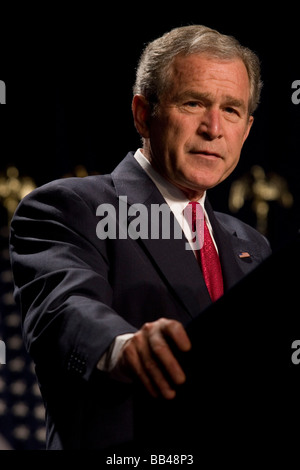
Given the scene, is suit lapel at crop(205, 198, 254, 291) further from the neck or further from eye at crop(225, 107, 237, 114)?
eye at crop(225, 107, 237, 114)

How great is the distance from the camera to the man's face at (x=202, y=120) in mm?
1397

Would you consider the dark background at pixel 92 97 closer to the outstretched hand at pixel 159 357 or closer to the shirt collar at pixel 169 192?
the shirt collar at pixel 169 192

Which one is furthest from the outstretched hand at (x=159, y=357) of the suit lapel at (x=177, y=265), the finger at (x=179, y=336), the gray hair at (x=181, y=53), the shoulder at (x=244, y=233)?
the shoulder at (x=244, y=233)

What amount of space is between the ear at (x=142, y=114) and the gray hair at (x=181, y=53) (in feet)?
0.05

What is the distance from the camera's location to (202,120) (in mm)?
1405

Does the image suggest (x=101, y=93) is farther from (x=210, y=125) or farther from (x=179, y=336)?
(x=179, y=336)

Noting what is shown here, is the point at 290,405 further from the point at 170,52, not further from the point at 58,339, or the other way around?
the point at 170,52

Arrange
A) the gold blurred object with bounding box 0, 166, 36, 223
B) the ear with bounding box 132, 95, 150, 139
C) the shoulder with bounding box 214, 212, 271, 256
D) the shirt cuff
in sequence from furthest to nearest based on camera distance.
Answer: the gold blurred object with bounding box 0, 166, 36, 223 < the shoulder with bounding box 214, 212, 271, 256 < the ear with bounding box 132, 95, 150, 139 < the shirt cuff

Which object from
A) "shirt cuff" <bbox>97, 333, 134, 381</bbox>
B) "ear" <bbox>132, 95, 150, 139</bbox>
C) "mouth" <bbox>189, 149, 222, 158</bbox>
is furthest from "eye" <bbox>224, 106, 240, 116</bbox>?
"shirt cuff" <bbox>97, 333, 134, 381</bbox>

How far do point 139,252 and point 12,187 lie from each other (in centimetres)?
234

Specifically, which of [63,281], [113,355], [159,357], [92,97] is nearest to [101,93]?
[92,97]

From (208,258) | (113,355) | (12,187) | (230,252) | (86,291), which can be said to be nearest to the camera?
(113,355)

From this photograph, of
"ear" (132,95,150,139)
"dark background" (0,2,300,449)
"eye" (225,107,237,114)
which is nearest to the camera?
"eye" (225,107,237,114)

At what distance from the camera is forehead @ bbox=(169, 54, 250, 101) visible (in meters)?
1.40
